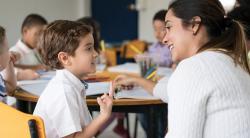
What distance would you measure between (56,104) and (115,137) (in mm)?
1983

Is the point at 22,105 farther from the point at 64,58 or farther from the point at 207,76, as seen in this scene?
the point at 207,76

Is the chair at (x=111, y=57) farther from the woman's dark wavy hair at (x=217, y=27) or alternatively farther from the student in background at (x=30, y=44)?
the woman's dark wavy hair at (x=217, y=27)

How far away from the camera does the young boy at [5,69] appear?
5.11 ft

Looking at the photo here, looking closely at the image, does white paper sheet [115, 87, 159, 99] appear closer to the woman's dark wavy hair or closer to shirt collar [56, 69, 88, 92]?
shirt collar [56, 69, 88, 92]

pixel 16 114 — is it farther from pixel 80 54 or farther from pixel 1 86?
pixel 1 86

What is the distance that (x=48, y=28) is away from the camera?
4.72ft

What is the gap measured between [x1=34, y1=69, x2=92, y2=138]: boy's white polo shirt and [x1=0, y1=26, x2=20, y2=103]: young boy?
1.07ft

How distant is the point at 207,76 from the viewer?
1.00 m

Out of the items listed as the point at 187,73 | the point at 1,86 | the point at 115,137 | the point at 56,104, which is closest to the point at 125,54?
the point at 115,137

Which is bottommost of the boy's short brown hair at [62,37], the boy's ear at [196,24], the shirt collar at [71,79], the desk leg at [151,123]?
the desk leg at [151,123]

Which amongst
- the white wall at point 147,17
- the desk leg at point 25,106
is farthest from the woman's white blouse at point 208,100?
the white wall at point 147,17

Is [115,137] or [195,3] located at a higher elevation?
[195,3]

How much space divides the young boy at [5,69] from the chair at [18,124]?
0.47 metres

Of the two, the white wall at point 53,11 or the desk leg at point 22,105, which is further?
the white wall at point 53,11
